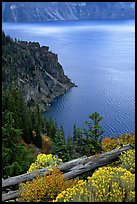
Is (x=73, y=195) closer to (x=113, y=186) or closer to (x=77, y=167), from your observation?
Answer: (x=113, y=186)

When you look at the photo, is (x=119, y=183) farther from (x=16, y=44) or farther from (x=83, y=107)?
(x=16, y=44)

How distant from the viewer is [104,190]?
364 inches

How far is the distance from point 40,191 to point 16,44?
153m

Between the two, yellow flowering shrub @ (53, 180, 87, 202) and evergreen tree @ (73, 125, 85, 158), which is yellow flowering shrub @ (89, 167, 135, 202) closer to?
yellow flowering shrub @ (53, 180, 87, 202)

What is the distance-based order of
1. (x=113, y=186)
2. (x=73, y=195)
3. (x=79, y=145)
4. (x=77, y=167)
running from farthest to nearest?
(x=79, y=145) → (x=77, y=167) → (x=113, y=186) → (x=73, y=195)

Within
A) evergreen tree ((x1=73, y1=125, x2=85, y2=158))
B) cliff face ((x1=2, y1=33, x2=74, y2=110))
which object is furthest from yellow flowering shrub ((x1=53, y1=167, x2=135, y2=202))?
cliff face ((x1=2, y1=33, x2=74, y2=110))

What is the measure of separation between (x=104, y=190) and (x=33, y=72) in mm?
141770

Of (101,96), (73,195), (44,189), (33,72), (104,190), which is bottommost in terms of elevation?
(44,189)

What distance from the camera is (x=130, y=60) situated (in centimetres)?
17825

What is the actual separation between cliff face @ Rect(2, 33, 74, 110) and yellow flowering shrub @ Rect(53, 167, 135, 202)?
113966 millimetres

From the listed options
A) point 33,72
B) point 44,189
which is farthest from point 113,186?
point 33,72

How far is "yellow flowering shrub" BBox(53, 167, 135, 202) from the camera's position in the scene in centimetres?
931

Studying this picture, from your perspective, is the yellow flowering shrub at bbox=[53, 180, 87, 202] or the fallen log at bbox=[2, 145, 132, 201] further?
the fallen log at bbox=[2, 145, 132, 201]

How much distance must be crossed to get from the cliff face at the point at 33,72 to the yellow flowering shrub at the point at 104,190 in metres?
114
